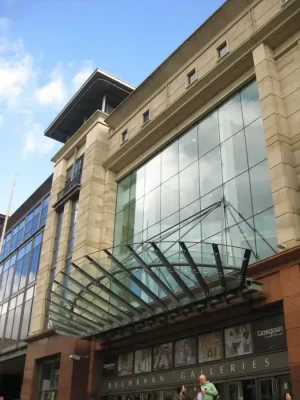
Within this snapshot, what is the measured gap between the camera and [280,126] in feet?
56.1

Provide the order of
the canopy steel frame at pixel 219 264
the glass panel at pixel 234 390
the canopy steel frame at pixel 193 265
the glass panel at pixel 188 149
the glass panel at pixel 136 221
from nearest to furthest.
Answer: the canopy steel frame at pixel 219 264 < the canopy steel frame at pixel 193 265 < the glass panel at pixel 234 390 < the glass panel at pixel 188 149 < the glass panel at pixel 136 221

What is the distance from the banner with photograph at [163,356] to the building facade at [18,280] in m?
13.7

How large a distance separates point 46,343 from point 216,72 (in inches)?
703

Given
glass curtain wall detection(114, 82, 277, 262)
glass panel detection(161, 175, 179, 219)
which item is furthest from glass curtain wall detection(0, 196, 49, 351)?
glass panel detection(161, 175, 179, 219)

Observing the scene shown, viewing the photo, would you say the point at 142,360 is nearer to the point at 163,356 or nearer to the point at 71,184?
the point at 163,356

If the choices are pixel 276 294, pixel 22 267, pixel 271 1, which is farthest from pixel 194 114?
pixel 22 267

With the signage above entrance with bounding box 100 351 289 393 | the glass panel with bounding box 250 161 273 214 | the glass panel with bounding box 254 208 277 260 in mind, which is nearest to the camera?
the signage above entrance with bounding box 100 351 289 393

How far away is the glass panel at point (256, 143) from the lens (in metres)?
17.9

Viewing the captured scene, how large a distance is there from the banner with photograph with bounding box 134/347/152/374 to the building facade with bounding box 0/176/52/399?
12.3 meters

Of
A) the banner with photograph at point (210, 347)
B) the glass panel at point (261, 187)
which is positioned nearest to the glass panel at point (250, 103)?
the glass panel at point (261, 187)

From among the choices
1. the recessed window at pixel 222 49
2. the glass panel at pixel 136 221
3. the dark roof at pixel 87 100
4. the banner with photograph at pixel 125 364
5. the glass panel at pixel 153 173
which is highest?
the dark roof at pixel 87 100

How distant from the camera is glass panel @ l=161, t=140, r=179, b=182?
23.0 metres

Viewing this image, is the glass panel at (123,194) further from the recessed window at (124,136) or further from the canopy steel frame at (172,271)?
the canopy steel frame at (172,271)

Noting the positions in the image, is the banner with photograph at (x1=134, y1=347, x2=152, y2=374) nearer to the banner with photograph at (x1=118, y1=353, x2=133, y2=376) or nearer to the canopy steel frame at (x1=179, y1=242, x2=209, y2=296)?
the banner with photograph at (x1=118, y1=353, x2=133, y2=376)
